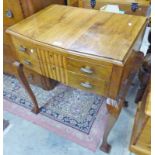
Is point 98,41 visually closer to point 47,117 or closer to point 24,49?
point 24,49

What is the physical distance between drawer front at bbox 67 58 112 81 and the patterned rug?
659 millimetres

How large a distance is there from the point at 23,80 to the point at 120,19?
747 mm

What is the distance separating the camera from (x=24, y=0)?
114 cm

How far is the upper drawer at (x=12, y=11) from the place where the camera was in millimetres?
1171

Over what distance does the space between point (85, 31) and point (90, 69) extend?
23cm

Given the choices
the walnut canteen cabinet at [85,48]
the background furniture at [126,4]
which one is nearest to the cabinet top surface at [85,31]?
the walnut canteen cabinet at [85,48]

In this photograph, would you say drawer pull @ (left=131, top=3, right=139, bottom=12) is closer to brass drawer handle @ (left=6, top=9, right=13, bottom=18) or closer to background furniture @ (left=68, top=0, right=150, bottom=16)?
background furniture @ (left=68, top=0, right=150, bottom=16)

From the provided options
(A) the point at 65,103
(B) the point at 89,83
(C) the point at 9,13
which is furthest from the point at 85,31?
(A) the point at 65,103

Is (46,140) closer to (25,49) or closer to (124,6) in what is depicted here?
(25,49)

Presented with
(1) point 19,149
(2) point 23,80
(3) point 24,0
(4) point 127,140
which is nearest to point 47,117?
(1) point 19,149

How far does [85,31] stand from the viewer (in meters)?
0.92

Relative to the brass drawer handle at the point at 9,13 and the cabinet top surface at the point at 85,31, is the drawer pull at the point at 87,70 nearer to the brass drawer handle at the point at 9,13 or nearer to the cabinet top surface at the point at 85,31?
the cabinet top surface at the point at 85,31

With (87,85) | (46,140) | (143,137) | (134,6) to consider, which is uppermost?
(134,6)

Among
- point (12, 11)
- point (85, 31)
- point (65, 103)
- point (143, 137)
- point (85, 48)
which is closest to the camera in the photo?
point (85, 48)
